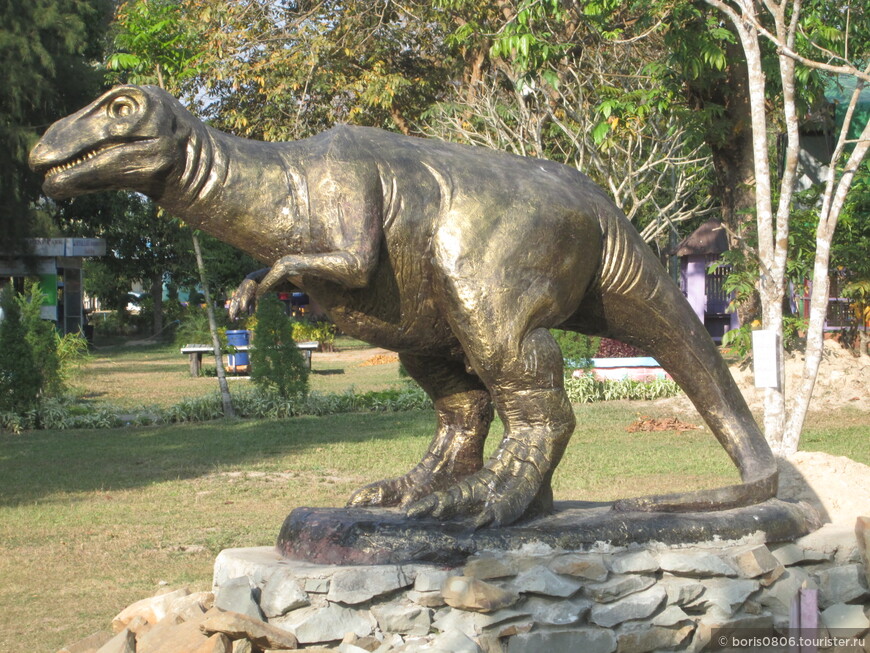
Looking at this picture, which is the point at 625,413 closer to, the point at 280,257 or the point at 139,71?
the point at 139,71

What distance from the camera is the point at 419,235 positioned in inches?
163

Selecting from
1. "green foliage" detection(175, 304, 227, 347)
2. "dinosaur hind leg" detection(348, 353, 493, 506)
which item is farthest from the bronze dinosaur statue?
"green foliage" detection(175, 304, 227, 347)

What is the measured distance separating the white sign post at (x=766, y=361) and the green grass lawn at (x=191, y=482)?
226cm

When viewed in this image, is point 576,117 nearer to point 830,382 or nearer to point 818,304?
point 830,382

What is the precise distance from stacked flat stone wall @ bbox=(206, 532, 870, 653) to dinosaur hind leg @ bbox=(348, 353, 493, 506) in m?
0.78

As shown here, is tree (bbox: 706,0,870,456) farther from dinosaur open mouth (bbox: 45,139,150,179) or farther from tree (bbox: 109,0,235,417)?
tree (bbox: 109,0,235,417)

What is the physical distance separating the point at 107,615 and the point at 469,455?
2.30 metres

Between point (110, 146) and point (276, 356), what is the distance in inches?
460

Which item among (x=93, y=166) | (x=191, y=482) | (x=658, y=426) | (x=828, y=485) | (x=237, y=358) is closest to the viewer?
(x=93, y=166)

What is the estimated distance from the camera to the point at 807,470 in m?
5.61

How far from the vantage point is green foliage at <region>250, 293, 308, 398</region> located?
50.4ft

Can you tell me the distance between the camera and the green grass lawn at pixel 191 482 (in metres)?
6.22

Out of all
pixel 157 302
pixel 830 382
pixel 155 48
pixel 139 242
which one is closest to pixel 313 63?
pixel 155 48

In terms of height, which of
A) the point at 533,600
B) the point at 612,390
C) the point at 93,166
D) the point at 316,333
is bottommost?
the point at 612,390
